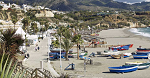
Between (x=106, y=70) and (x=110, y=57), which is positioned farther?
(x=110, y=57)

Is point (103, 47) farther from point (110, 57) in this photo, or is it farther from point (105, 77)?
point (105, 77)

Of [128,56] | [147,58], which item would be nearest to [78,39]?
[128,56]

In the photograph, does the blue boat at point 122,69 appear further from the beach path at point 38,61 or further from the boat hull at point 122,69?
the beach path at point 38,61

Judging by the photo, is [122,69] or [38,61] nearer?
[122,69]

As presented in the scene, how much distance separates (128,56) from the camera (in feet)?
94.9

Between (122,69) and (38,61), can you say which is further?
(38,61)

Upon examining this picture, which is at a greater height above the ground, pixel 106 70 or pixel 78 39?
pixel 78 39

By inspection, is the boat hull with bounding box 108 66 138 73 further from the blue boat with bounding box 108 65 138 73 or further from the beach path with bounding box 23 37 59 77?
the beach path with bounding box 23 37 59 77

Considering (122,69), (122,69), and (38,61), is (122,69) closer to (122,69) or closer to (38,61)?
(122,69)

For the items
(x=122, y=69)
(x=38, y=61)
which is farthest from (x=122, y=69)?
(x=38, y=61)

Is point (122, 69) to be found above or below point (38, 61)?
below

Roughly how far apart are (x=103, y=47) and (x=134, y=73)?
22760mm

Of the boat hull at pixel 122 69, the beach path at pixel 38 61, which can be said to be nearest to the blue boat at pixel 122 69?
the boat hull at pixel 122 69

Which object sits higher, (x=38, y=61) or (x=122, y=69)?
(x=38, y=61)
